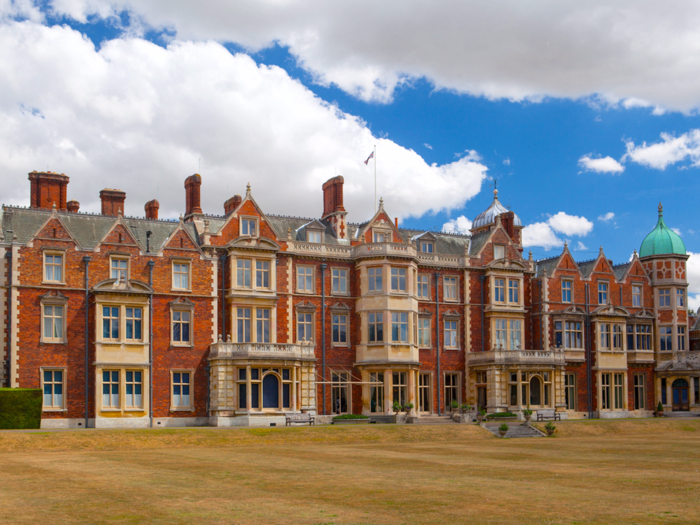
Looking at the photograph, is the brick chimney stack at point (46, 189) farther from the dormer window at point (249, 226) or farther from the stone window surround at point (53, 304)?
the dormer window at point (249, 226)

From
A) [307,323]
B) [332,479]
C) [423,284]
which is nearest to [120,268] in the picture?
[307,323]

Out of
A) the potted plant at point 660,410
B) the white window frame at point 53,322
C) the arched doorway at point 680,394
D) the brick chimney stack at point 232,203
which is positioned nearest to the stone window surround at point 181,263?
the white window frame at point 53,322

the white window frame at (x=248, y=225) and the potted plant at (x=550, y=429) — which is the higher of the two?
the white window frame at (x=248, y=225)

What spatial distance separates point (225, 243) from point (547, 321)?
2474 cm

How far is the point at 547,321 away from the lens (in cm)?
5997

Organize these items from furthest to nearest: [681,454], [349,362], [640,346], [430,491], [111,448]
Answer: [640,346] → [349,362] → [111,448] → [681,454] → [430,491]

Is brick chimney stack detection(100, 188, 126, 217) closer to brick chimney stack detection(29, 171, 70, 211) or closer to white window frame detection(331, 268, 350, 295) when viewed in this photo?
brick chimney stack detection(29, 171, 70, 211)

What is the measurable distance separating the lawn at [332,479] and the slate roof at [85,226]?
14.6m

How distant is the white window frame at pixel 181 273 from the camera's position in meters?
48.5

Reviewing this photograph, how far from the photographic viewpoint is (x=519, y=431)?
45.5m

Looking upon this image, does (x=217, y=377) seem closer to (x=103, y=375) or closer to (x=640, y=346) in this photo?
(x=103, y=375)

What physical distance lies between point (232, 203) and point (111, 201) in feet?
27.3

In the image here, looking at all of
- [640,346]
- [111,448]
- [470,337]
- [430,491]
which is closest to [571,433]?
[470,337]

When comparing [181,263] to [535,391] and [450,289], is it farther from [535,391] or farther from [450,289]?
[535,391]
